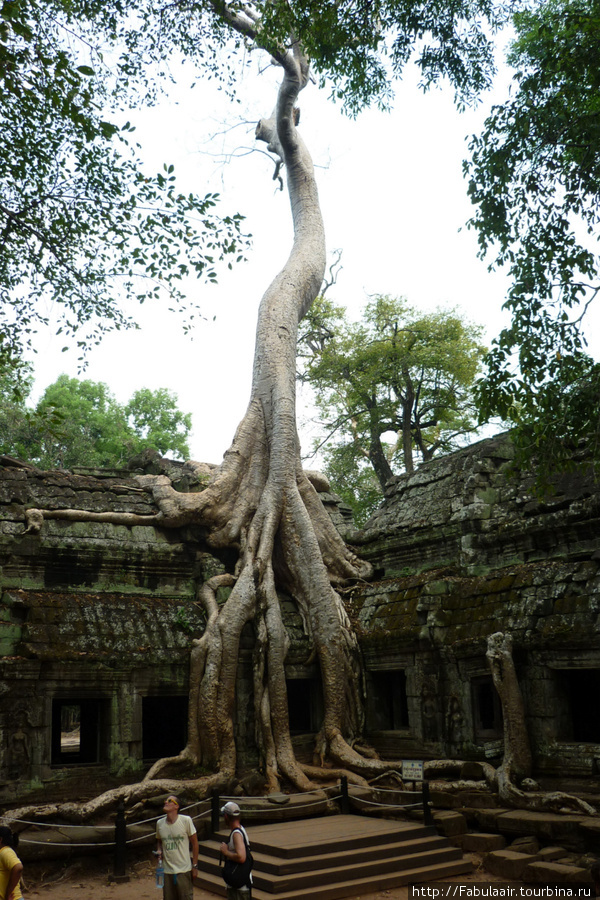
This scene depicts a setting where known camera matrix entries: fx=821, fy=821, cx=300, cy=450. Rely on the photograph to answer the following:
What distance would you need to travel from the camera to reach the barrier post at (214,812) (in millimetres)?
8116

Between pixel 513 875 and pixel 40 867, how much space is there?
4.14 metres

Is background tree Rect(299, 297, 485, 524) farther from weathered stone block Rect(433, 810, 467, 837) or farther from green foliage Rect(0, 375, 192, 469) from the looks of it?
weathered stone block Rect(433, 810, 467, 837)

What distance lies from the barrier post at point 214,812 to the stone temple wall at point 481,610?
2.59 metres

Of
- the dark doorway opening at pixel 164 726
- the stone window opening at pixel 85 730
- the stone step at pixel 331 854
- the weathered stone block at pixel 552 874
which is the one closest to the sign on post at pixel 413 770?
the stone step at pixel 331 854

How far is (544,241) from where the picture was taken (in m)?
8.57

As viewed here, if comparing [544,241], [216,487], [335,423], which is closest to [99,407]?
[335,423]

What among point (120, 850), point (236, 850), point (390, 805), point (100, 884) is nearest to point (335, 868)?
point (390, 805)

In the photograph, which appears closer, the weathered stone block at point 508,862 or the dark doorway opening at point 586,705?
the weathered stone block at point 508,862

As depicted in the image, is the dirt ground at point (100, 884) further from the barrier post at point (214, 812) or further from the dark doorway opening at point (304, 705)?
the dark doorway opening at point (304, 705)

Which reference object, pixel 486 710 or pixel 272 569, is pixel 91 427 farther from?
pixel 486 710

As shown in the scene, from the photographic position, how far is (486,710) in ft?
31.6

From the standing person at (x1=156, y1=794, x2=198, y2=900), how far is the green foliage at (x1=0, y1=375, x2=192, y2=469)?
1648 centimetres

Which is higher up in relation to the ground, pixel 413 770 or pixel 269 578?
pixel 269 578

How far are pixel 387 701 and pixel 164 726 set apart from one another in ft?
11.1
